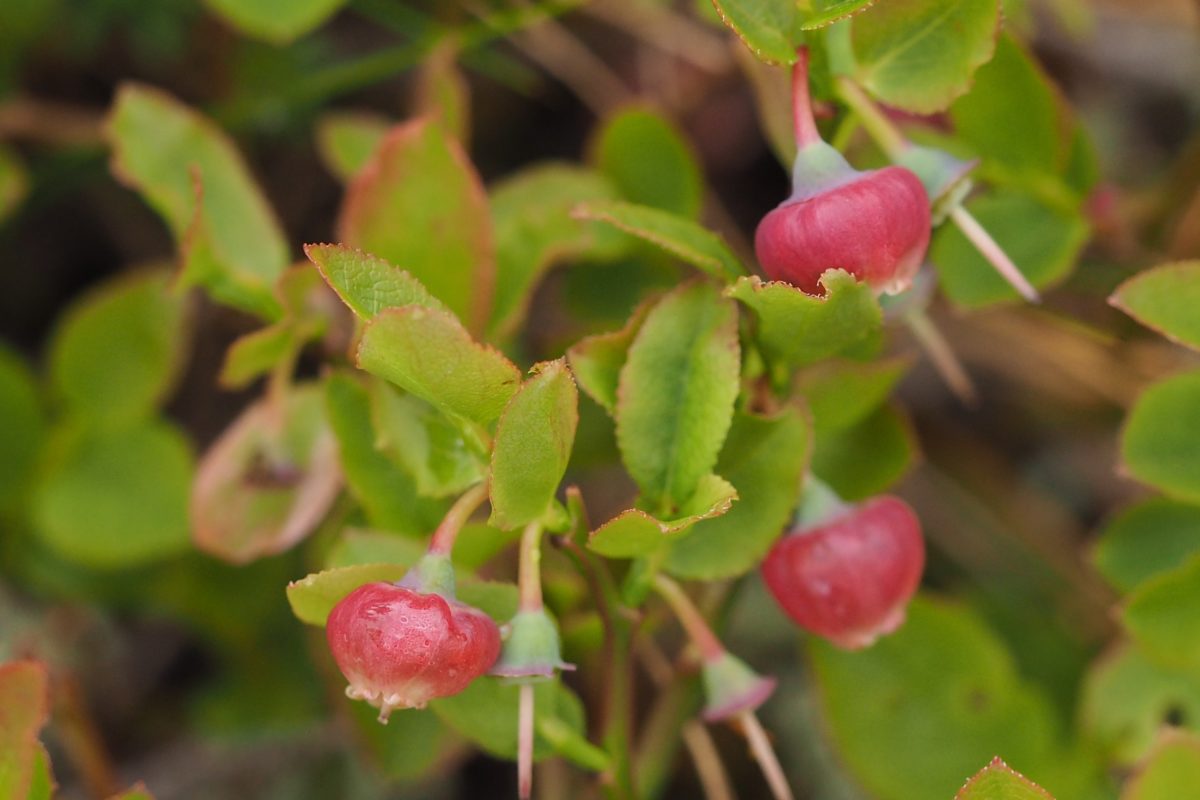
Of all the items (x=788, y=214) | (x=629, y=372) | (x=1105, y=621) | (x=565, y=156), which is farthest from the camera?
(x=565, y=156)

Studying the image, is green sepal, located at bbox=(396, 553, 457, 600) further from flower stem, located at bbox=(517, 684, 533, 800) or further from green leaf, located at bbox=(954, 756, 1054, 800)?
green leaf, located at bbox=(954, 756, 1054, 800)

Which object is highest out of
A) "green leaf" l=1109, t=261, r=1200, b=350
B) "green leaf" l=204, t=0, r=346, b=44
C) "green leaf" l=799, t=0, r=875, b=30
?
"green leaf" l=799, t=0, r=875, b=30

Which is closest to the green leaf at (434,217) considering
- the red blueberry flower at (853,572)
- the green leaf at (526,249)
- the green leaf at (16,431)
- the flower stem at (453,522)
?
the green leaf at (526,249)

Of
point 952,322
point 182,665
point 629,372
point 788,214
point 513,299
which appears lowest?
point 182,665

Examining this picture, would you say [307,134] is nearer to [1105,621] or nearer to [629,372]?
[629,372]

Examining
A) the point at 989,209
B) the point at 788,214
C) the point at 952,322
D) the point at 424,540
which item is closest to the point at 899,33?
the point at 788,214

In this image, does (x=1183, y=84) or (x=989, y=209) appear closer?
A: (x=989, y=209)

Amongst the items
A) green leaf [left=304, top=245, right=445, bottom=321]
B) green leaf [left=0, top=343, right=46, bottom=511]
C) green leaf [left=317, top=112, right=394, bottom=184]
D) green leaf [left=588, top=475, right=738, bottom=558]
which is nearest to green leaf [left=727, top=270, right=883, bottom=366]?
green leaf [left=588, top=475, right=738, bottom=558]

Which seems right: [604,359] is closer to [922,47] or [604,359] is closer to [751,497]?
[751,497]
